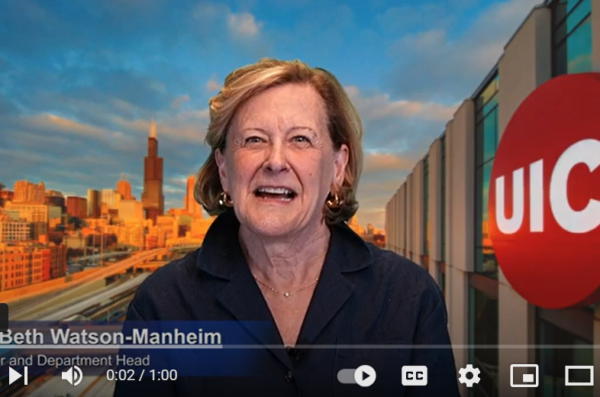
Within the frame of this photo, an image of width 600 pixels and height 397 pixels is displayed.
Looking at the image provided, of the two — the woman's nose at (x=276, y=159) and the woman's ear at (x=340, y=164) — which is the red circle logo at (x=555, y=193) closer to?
the woman's ear at (x=340, y=164)

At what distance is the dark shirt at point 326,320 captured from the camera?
144 cm

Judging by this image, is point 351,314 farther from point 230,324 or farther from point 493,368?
point 493,368

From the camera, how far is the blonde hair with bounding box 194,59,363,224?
1472 mm

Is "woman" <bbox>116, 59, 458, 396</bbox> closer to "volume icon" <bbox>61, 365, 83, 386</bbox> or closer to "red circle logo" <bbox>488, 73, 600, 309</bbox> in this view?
"volume icon" <bbox>61, 365, 83, 386</bbox>

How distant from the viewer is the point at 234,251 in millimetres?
1607

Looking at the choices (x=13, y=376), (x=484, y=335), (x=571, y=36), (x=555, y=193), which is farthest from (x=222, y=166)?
(x=484, y=335)

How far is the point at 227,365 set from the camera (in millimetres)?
1458

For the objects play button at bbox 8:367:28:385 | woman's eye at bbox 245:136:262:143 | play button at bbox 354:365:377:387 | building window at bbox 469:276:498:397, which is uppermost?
woman's eye at bbox 245:136:262:143

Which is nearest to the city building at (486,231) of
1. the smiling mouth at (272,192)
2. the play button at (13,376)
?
the smiling mouth at (272,192)

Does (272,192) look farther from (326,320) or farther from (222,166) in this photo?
(326,320)

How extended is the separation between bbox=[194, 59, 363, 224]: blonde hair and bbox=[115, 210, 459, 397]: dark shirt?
285 millimetres

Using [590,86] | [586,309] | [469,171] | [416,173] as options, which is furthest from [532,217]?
[416,173]

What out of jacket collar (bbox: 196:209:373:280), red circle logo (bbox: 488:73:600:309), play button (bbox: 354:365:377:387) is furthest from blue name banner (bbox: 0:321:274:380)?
red circle logo (bbox: 488:73:600:309)

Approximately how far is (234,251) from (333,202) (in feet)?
1.39
